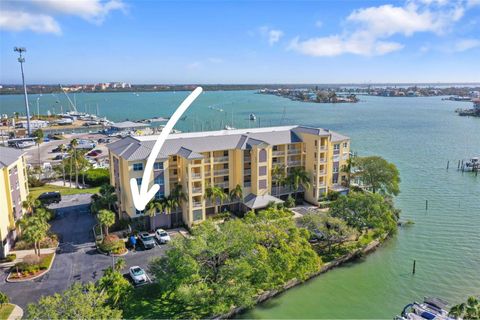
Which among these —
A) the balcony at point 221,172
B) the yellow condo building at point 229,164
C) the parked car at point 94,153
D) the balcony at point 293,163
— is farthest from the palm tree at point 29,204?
the parked car at point 94,153

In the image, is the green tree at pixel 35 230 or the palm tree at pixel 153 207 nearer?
the green tree at pixel 35 230

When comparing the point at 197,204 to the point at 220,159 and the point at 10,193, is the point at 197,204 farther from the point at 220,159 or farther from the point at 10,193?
the point at 10,193

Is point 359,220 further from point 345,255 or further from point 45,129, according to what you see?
point 45,129

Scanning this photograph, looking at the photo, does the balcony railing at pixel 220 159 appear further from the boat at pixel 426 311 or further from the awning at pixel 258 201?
the boat at pixel 426 311

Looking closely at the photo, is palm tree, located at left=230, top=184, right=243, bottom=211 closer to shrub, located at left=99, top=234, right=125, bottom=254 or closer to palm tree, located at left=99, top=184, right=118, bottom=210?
palm tree, located at left=99, top=184, right=118, bottom=210

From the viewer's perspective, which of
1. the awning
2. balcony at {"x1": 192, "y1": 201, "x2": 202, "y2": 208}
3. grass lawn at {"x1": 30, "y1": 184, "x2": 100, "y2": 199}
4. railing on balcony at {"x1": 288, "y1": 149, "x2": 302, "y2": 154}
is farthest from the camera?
grass lawn at {"x1": 30, "y1": 184, "x2": 100, "y2": 199}

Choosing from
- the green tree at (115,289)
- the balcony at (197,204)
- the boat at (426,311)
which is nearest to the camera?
the green tree at (115,289)

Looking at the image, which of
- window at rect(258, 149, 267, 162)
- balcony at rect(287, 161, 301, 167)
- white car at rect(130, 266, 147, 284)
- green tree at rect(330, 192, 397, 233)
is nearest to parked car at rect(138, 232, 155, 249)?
white car at rect(130, 266, 147, 284)
